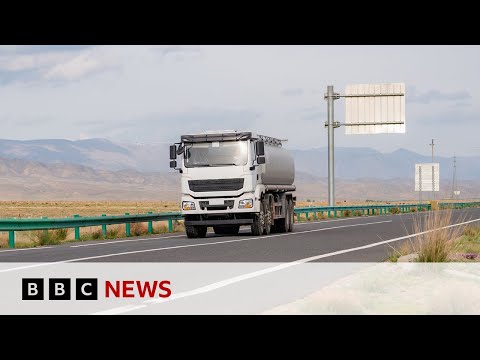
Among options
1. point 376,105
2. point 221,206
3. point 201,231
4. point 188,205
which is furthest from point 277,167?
point 376,105

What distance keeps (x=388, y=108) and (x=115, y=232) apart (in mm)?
27424

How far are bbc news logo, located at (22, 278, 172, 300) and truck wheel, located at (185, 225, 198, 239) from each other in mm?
14557

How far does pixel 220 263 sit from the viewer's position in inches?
719

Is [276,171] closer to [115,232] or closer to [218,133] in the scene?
[218,133]

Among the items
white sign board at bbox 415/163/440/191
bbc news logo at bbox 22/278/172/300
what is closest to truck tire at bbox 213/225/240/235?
bbc news logo at bbox 22/278/172/300

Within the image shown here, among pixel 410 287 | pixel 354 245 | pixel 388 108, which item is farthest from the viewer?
pixel 388 108

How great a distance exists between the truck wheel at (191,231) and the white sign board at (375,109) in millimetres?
27039

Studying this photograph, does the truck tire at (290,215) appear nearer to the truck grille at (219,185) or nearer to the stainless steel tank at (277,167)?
the stainless steel tank at (277,167)

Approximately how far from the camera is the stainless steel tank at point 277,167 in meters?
31.2

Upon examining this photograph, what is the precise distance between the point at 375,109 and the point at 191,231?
2769cm

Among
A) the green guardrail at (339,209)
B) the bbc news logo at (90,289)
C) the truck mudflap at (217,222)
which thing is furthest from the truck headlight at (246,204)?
the bbc news logo at (90,289)

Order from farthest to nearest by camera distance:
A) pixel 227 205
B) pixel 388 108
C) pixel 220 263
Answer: pixel 388 108 → pixel 227 205 → pixel 220 263
